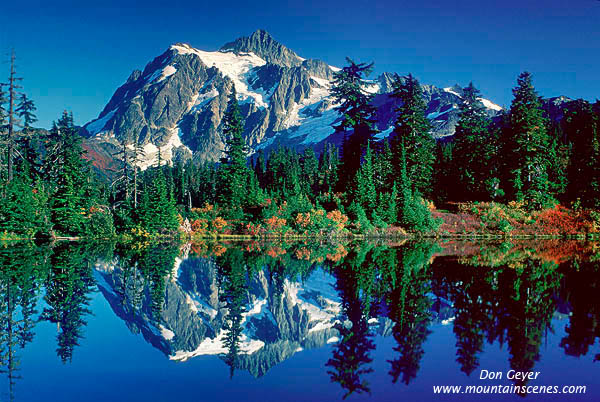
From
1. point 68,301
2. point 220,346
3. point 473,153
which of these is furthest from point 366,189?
point 220,346

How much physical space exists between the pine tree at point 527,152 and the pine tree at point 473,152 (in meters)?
2.41

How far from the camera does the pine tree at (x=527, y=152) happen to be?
42344mm

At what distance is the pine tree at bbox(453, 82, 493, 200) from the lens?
4600 cm

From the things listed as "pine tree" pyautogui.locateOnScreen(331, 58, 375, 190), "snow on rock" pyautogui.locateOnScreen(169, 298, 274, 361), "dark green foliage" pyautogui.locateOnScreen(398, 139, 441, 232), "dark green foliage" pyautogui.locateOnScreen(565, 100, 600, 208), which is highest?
"pine tree" pyautogui.locateOnScreen(331, 58, 375, 190)

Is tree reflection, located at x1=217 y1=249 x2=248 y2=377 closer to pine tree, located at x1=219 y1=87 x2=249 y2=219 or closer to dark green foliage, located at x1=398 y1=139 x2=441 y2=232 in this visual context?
dark green foliage, located at x1=398 y1=139 x2=441 y2=232

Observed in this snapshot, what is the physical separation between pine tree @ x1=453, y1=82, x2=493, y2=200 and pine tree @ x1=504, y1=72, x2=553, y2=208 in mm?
2410

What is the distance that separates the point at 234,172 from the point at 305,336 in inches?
1626

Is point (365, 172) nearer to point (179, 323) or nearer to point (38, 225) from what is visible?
point (38, 225)

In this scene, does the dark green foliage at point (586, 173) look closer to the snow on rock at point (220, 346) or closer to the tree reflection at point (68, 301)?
the snow on rock at point (220, 346)

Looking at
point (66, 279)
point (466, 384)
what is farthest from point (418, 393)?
point (66, 279)

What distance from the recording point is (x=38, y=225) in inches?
1538

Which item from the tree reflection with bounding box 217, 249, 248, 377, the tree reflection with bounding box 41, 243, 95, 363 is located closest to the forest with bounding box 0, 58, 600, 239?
the tree reflection with bounding box 217, 249, 248, 377

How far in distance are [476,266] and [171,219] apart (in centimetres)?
3014

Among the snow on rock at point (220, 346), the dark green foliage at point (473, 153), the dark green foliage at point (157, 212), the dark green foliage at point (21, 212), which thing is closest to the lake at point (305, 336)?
the snow on rock at point (220, 346)
